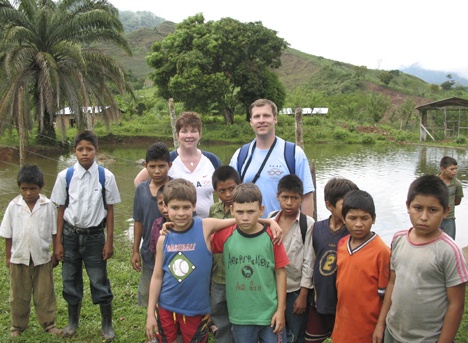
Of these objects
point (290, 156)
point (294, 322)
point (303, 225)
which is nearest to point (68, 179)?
point (290, 156)

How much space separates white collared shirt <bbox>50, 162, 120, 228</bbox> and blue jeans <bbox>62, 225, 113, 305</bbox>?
0.10 m

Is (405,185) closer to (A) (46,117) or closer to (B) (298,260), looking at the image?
(B) (298,260)

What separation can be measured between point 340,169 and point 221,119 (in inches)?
685

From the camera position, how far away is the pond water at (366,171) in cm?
871

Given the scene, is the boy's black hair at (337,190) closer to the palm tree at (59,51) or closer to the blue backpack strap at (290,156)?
the blue backpack strap at (290,156)

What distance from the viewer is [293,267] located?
8.82 ft

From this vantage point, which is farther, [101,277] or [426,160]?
[426,160]

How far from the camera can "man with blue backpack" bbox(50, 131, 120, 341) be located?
3.21 meters

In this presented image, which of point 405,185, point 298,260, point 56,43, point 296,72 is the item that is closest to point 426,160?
point 405,185

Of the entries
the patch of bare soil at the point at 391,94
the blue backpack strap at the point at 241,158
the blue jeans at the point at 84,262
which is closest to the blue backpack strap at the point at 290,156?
the blue backpack strap at the point at 241,158

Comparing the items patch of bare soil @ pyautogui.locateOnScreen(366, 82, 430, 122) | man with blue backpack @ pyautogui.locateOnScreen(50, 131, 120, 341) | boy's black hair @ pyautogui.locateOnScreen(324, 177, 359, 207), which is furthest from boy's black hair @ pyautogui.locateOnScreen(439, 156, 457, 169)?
patch of bare soil @ pyautogui.locateOnScreen(366, 82, 430, 122)

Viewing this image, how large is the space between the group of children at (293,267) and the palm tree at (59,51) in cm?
1189

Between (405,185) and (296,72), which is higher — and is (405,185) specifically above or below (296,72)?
below

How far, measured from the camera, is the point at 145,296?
320 cm
